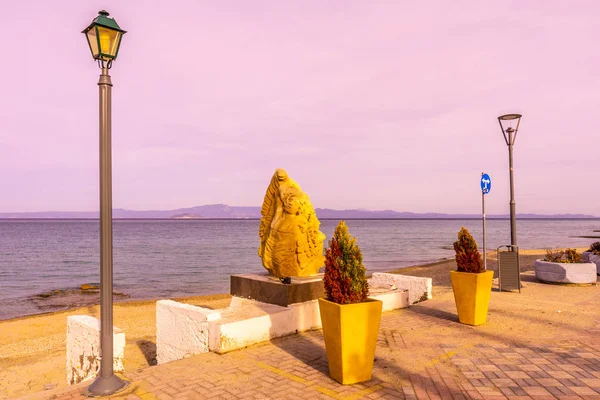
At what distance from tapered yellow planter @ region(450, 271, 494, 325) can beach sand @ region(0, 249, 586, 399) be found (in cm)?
411

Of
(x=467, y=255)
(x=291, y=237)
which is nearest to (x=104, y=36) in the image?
(x=291, y=237)

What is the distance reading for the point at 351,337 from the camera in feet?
15.4

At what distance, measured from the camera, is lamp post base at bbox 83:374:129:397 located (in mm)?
4605

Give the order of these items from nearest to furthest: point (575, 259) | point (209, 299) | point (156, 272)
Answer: point (575, 259) → point (209, 299) → point (156, 272)

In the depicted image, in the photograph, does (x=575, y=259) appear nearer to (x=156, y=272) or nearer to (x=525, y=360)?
(x=525, y=360)

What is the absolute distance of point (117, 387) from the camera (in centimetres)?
468

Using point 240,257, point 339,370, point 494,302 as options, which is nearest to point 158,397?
point 339,370

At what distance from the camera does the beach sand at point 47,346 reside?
348 inches

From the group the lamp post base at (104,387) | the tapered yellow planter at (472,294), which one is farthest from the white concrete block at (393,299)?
the lamp post base at (104,387)

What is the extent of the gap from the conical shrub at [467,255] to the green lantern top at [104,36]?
21.3ft

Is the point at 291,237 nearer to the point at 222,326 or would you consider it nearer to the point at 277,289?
the point at 277,289

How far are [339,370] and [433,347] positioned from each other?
90.8 inches

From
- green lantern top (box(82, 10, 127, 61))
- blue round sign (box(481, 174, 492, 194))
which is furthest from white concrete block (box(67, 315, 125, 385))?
blue round sign (box(481, 174, 492, 194))

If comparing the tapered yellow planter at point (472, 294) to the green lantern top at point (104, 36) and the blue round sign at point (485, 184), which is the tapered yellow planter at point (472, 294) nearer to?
the blue round sign at point (485, 184)
